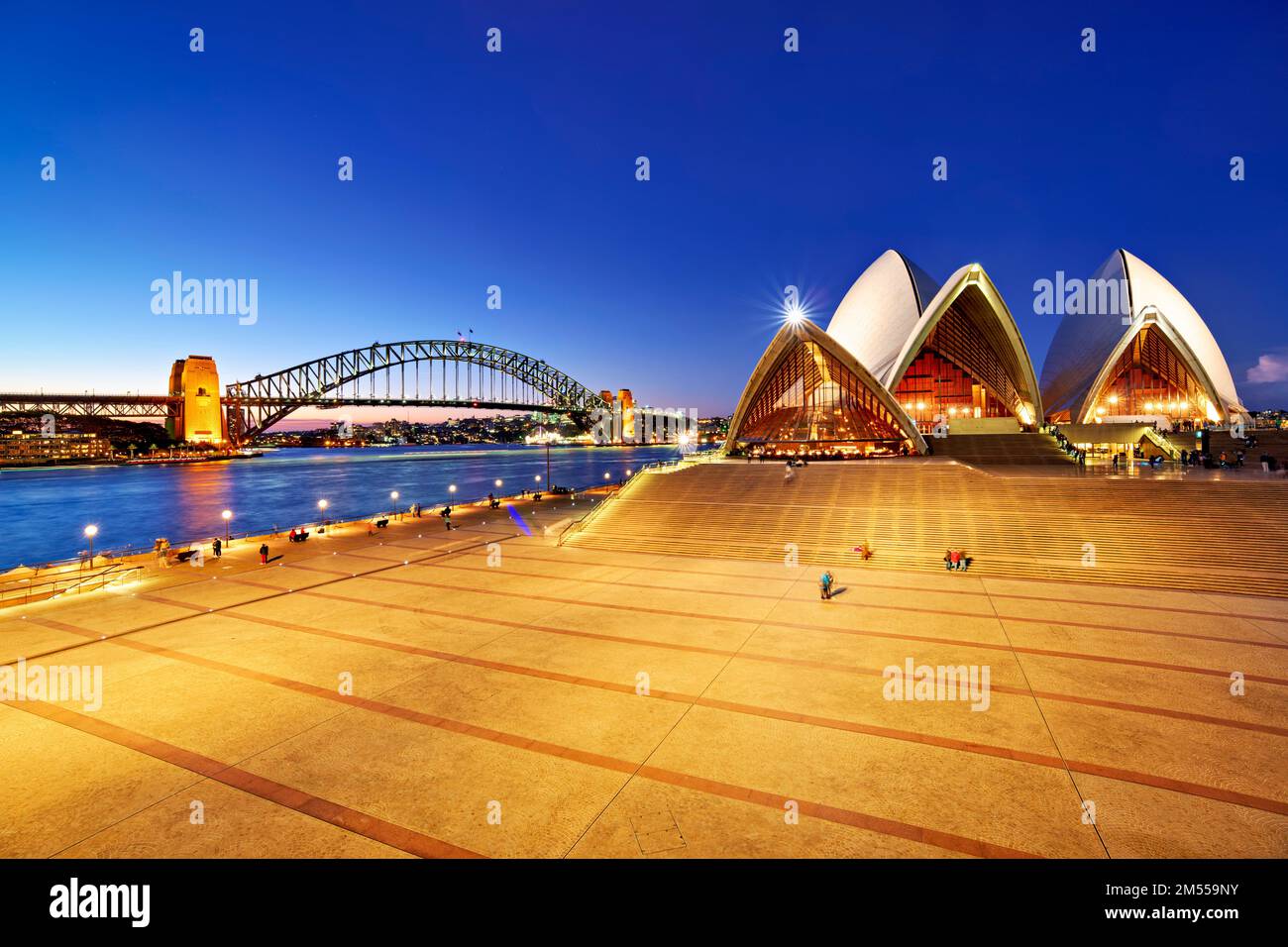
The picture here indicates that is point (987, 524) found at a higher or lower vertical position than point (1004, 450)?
lower

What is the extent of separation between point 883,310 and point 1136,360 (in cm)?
1937

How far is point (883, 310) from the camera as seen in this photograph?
44406 mm

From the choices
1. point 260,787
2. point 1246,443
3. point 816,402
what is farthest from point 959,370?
point 260,787

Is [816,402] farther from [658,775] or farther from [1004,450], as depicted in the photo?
[658,775]

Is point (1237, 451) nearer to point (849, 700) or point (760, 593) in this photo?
point (760, 593)

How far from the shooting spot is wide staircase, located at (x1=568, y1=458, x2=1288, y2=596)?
598 inches

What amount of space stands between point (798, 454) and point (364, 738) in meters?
34.0

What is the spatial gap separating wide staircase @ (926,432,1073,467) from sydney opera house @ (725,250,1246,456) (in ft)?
7.41

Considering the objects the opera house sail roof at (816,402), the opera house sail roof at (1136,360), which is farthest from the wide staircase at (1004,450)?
the opera house sail roof at (1136,360)

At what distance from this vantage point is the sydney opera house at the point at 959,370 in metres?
37.2

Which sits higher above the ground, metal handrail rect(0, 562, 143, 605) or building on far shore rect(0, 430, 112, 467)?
building on far shore rect(0, 430, 112, 467)

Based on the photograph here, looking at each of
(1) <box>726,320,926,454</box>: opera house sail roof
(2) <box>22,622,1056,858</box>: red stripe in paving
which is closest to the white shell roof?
(1) <box>726,320,926,454</box>: opera house sail roof

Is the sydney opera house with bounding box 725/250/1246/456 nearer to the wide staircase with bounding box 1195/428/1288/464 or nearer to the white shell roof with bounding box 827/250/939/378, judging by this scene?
the white shell roof with bounding box 827/250/939/378

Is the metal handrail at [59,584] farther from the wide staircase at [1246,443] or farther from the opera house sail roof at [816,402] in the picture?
the wide staircase at [1246,443]
